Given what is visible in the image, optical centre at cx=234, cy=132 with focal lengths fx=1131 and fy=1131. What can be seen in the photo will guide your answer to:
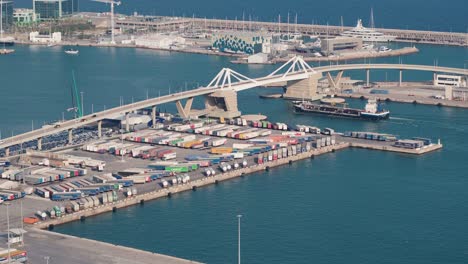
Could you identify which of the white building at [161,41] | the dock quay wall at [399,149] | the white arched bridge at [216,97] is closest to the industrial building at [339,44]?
the white building at [161,41]

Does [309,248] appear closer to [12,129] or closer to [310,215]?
[310,215]

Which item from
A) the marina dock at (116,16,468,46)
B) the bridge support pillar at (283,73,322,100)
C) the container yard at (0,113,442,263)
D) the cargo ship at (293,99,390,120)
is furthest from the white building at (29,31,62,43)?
the container yard at (0,113,442,263)

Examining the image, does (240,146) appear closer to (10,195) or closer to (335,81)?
(10,195)

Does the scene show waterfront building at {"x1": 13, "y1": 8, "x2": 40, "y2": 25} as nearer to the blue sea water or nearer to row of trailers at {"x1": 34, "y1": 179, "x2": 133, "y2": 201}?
the blue sea water

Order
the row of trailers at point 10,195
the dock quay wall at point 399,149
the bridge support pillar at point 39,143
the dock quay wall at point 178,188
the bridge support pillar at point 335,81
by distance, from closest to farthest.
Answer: the dock quay wall at point 178,188
the row of trailers at point 10,195
the bridge support pillar at point 39,143
the dock quay wall at point 399,149
the bridge support pillar at point 335,81

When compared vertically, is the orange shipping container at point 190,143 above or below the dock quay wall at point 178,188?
above

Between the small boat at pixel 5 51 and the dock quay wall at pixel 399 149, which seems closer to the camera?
the dock quay wall at pixel 399 149

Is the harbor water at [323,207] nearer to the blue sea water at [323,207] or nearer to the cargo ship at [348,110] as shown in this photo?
the blue sea water at [323,207]

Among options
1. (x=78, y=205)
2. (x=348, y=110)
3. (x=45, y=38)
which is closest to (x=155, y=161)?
(x=78, y=205)
